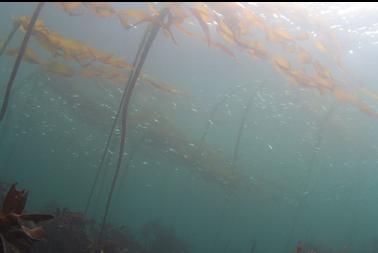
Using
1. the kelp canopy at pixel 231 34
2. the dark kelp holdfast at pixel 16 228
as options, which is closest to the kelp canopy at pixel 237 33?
the kelp canopy at pixel 231 34

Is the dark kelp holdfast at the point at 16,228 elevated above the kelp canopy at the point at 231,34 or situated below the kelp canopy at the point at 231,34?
below

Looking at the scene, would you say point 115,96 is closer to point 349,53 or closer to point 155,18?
point 349,53

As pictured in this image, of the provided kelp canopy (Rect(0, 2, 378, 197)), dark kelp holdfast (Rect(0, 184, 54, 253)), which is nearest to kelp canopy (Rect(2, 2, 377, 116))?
kelp canopy (Rect(0, 2, 378, 197))

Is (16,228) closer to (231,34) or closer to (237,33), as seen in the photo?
(237,33)

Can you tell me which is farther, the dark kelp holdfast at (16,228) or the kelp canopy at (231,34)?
the kelp canopy at (231,34)

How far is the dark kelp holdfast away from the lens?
3.15 metres

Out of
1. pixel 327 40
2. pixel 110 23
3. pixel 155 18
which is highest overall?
pixel 110 23

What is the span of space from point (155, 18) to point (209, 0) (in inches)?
34.1

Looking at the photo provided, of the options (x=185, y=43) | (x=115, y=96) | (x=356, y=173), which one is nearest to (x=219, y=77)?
(x=185, y=43)

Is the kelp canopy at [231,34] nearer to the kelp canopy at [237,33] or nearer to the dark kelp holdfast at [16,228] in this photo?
the kelp canopy at [237,33]

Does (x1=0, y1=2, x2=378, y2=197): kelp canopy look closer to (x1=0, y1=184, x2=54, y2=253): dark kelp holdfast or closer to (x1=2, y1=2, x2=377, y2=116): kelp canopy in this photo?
(x1=2, y1=2, x2=377, y2=116): kelp canopy

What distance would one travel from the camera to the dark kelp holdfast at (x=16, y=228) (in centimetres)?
315

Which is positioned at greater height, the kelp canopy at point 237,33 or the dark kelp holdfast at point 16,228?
the kelp canopy at point 237,33

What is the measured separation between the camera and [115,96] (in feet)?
76.4
